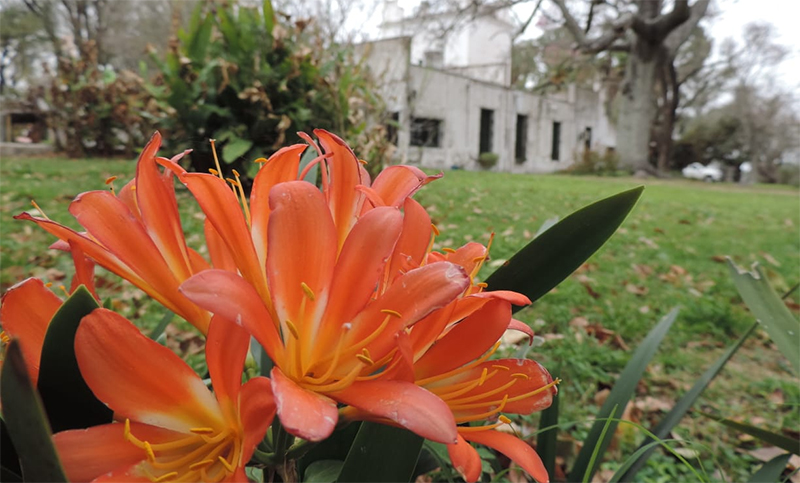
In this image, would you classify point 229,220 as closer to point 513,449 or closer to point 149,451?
point 149,451

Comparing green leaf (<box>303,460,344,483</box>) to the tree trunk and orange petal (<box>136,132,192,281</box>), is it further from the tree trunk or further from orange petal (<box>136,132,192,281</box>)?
the tree trunk

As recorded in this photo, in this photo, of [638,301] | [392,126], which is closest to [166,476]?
[638,301]

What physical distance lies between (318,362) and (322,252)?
0.09 metres

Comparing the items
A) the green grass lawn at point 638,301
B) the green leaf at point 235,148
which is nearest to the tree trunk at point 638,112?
the green grass lawn at point 638,301

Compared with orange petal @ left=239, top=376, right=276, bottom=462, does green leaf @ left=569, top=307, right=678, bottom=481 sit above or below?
below

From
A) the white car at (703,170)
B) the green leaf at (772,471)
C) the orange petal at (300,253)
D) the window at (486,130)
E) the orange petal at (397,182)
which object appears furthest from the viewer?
the white car at (703,170)

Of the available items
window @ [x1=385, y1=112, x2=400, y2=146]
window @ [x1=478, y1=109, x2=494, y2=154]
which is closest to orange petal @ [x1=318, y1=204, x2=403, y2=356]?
window @ [x1=385, y1=112, x2=400, y2=146]

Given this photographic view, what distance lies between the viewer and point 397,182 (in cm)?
53

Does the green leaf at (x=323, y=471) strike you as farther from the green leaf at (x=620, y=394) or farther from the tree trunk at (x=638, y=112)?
the tree trunk at (x=638, y=112)

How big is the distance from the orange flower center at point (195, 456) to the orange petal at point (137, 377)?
1 centimetres

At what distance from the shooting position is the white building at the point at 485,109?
15.5 m

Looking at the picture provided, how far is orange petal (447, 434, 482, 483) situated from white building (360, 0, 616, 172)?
11.3 m

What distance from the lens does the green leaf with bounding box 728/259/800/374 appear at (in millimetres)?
992

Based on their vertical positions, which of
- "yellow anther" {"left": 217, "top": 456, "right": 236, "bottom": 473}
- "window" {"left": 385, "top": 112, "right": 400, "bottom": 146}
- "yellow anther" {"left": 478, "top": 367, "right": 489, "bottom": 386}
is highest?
"window" {"left": 385, "top": 112, "right": 400, "bottom": 146}
